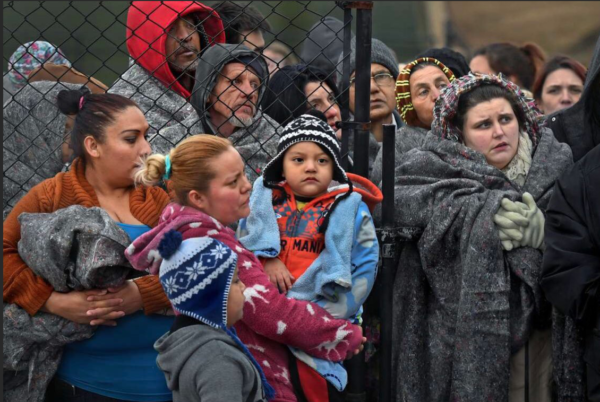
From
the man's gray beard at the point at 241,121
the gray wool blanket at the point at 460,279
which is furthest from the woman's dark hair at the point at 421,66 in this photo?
the man's gray beard at the point at 241,121

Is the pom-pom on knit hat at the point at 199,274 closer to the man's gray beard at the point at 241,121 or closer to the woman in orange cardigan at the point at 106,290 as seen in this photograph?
the woman in orange cardigan at the point at 106,290

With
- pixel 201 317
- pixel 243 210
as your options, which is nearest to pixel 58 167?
pixel 243 210

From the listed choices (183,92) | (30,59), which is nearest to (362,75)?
(183,92)

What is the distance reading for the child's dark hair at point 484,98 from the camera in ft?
11.2

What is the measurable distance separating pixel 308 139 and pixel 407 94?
121 cm

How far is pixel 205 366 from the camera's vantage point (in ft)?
7.76

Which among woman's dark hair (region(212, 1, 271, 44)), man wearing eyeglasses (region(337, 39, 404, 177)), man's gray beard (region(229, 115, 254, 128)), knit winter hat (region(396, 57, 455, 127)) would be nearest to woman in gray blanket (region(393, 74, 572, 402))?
knit winter hat (region(396, 57, 455, 127))

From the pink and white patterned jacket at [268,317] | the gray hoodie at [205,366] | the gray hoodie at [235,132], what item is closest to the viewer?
the gray hoodie at [205,366]

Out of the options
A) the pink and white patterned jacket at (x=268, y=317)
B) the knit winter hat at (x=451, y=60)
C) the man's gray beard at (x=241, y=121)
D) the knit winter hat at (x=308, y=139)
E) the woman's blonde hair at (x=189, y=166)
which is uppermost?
the knit winter hat at (x=451, y=60)

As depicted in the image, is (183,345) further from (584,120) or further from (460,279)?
(584,120)

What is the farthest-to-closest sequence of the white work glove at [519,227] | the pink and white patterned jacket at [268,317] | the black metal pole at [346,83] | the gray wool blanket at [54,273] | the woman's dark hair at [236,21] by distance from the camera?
the woman's dark hair at [236,21] < the black metal pole at [346,83] < the white work glove at [519,227] < the gray wool blanket at [54,273] < the pink and white patterned jacket at [268,317]

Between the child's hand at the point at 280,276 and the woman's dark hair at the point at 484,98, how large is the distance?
107 cm

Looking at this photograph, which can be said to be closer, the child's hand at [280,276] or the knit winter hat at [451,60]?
the child's hand at [280,276]

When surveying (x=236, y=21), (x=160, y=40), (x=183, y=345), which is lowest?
(x=183, y=345)
